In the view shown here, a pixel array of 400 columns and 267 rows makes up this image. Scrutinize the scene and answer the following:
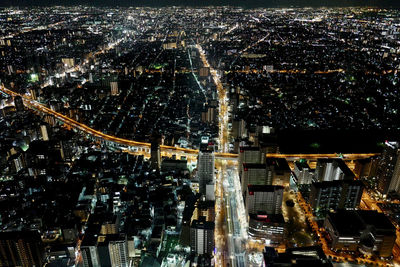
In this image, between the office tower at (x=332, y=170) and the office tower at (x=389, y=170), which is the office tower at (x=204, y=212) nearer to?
the office tower at (x=332, y=170)

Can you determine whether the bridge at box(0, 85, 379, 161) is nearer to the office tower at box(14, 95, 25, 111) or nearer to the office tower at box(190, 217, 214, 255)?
the office tower at box(14, 95, 25, 111)

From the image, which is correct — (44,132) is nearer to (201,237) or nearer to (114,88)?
(114,88)

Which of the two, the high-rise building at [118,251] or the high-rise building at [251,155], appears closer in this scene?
the high-rise building at [118,251]

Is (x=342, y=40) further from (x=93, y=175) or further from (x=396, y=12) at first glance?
(x=93, y=175)

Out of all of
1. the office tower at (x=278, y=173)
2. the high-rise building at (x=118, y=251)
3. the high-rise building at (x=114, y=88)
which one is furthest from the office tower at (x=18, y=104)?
the office tower at (x=278, y=173)

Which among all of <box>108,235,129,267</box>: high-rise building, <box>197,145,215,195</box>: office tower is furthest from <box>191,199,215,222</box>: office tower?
<box>108,235,129,267</box>: high-rise building

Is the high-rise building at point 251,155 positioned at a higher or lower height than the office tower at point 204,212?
higher

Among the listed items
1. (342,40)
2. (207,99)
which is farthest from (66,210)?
(342,40)
